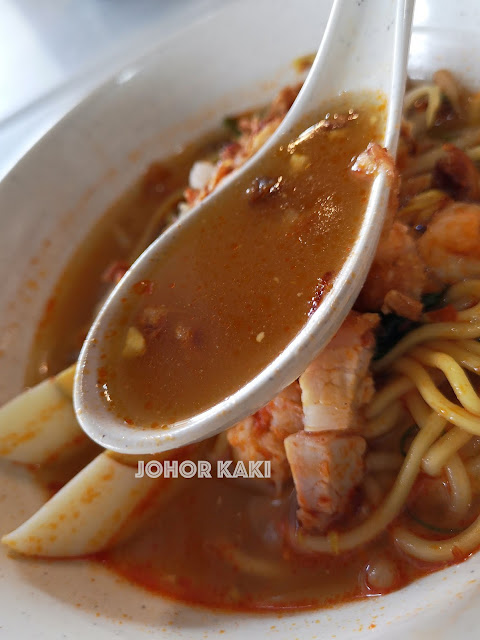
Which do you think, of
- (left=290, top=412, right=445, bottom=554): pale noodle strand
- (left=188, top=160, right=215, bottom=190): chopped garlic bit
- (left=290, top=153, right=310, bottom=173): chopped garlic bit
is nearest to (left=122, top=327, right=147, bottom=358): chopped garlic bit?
(left=290, top=153, right=310, bottom=173): chopped garlic bit

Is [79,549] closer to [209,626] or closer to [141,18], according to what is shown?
[209,626]

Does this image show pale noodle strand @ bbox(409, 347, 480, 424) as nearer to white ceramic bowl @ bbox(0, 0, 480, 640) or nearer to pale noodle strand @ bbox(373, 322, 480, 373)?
pale noodle strand @ bbox(373, 322, 480, 373)

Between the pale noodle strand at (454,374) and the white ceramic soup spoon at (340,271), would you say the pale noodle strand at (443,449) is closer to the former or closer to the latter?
the pale noodle strand at (454,374)

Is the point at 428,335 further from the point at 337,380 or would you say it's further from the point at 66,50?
the point at 66,50

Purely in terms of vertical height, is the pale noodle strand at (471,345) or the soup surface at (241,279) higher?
the soup surface at (241,279)

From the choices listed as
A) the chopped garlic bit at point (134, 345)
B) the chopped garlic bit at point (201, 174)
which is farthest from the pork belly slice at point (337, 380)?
the chopped garlic bit at point (201, 174)
